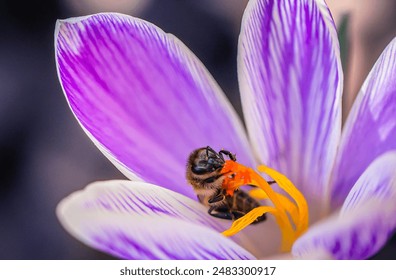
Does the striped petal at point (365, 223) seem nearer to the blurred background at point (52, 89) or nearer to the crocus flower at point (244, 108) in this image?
the crocus flower at point (244, 108)

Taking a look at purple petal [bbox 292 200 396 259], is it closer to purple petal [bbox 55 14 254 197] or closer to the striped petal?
the striped petal

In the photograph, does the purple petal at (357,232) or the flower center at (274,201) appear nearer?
the purple petal at (357,232)

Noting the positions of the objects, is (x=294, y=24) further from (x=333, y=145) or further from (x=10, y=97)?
(x=10, y=97)

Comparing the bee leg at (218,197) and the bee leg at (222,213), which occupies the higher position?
the bee leg at (218,197)

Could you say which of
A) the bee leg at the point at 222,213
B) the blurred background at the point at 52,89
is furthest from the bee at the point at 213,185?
the blurred background at the point at 52,89

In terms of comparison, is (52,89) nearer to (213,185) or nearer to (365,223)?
(213,185)

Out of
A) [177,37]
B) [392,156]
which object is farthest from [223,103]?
[392,156]
